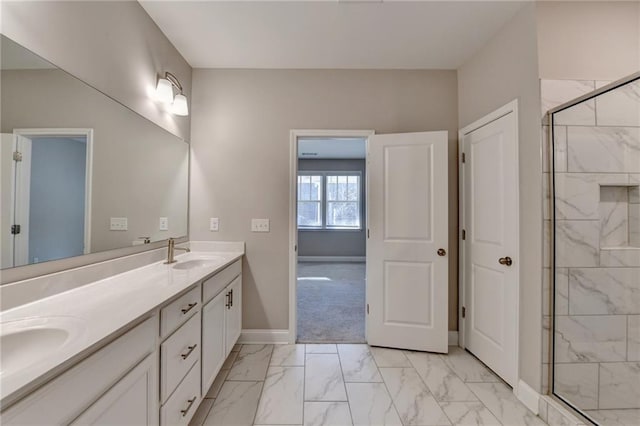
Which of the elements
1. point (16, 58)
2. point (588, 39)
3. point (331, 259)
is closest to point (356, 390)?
point (16, 58)

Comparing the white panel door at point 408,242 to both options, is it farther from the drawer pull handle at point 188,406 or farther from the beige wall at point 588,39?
the drawer pull handle at point 188,406

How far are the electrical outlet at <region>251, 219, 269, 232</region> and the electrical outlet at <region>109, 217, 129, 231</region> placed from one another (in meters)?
1.04

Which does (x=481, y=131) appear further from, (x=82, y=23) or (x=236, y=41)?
(x=82, y=23)

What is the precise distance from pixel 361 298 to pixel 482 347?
1938 mm

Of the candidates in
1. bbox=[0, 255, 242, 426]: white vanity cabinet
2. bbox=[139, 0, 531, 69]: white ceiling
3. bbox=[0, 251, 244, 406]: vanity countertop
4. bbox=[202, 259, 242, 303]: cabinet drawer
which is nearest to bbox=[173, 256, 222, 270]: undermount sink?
bbox=[202, 259, 242, 303]: cabinet drawer

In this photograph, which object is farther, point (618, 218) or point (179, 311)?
point (618, 218)

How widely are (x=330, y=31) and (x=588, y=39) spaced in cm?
170

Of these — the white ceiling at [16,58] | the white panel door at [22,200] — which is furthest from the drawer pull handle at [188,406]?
the white ceiling at [16,58]

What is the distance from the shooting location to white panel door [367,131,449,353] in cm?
238

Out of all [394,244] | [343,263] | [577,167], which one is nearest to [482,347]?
[394,244]

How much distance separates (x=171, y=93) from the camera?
6.95 feet

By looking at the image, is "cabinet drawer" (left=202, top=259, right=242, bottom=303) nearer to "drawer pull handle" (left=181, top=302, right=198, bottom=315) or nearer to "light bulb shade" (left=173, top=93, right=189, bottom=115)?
"drawer pull handle" (left=181, top=302, right=198, bottom=315)

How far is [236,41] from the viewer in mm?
2193

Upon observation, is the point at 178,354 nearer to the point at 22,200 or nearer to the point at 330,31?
the point at 22,200
